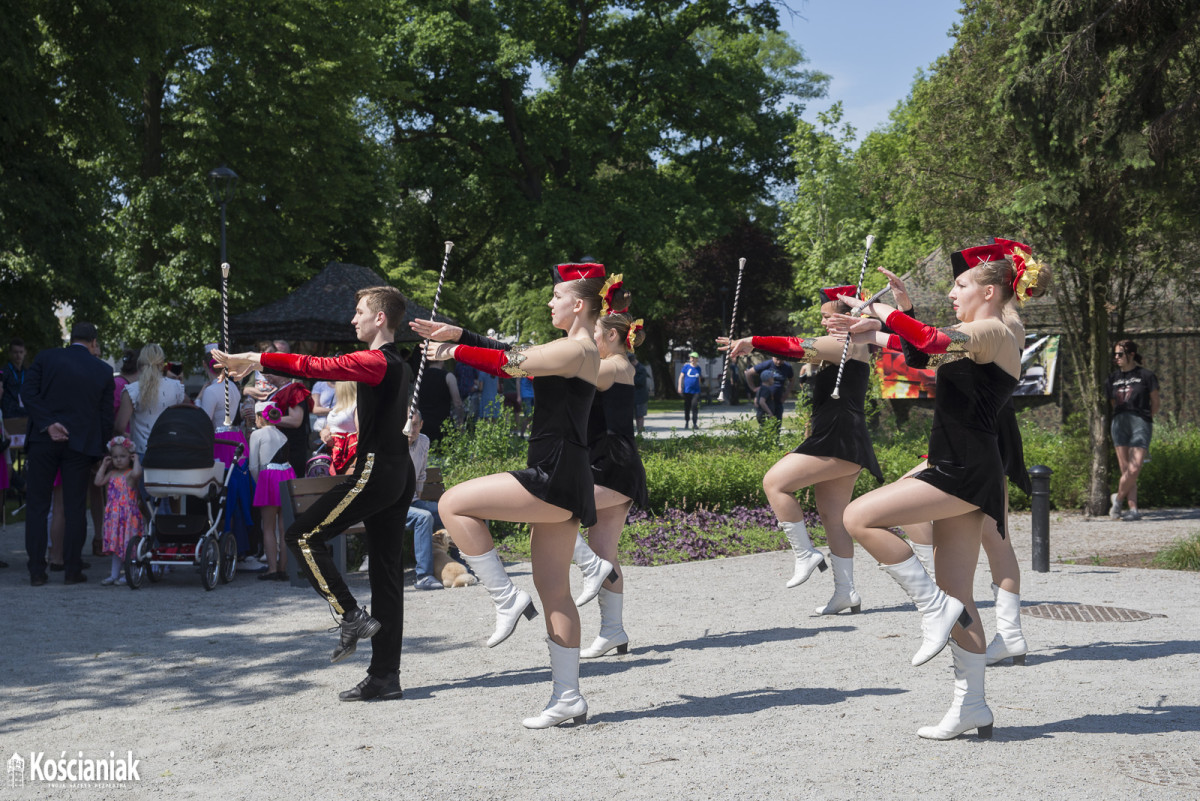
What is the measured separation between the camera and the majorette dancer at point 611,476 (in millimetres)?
6953

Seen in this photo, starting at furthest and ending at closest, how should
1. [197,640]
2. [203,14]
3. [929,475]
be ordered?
[203,14]
[197,640]
[929,475]

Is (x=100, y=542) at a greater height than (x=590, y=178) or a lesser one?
lesser

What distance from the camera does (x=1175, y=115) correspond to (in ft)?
36.4

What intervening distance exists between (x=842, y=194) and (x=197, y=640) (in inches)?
1452

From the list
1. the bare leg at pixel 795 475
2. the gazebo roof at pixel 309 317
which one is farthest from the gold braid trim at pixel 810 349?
Answer: the gazebo roof at pixel 309 317

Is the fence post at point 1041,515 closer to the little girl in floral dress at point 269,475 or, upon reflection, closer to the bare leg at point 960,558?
the bare leg at point 960,558

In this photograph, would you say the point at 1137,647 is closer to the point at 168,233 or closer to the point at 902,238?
the point at 168,233

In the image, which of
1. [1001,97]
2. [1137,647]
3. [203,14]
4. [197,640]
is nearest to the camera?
[1137,647]

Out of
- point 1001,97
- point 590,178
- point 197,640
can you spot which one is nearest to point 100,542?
point 197,640

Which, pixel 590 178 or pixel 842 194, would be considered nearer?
pixel 590 178

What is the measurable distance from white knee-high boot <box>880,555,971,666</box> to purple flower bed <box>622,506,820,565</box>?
5.54 m

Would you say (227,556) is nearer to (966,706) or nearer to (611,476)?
(611,476)

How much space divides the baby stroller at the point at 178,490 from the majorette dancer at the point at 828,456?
14.8 ft

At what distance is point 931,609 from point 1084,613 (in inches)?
142
